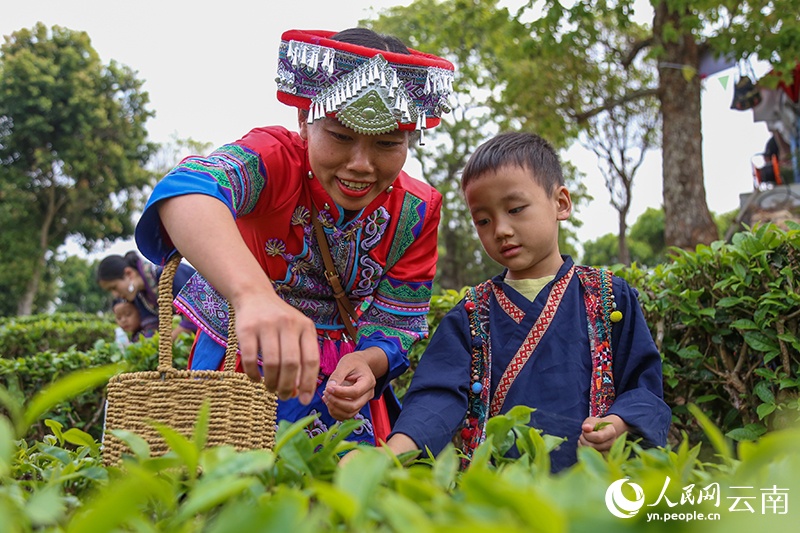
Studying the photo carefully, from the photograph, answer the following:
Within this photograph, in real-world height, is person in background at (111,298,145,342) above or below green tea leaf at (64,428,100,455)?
below

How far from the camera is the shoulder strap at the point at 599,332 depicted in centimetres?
173

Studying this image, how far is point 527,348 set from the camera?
183 centimetres

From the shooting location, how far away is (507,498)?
0.49m

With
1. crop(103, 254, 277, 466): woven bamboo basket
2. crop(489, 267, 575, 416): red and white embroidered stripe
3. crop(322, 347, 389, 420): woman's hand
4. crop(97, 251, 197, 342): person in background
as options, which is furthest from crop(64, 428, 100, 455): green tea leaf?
crop(97, 251, 197, 342): person in background

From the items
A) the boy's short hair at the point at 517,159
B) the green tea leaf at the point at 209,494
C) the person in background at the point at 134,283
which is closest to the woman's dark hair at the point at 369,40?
the boy's short hair at the point at 517,159

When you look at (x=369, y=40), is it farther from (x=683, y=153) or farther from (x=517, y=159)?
(x=683, y=153)

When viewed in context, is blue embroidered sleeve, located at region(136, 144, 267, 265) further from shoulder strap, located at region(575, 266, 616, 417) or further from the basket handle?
shoulder strap, located at region(575, 266, 616, 417)

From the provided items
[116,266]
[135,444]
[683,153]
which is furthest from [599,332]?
[683,153]

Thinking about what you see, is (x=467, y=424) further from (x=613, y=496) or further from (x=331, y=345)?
(x=613, y=496)

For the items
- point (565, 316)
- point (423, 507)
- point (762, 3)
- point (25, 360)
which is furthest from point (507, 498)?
point (762, 3)

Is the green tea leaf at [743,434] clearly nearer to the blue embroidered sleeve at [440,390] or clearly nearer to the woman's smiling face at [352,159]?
the blue embroidered sleeve at [440,390]

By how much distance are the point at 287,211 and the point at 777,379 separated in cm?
189

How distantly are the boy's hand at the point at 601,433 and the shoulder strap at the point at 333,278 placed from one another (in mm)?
832
